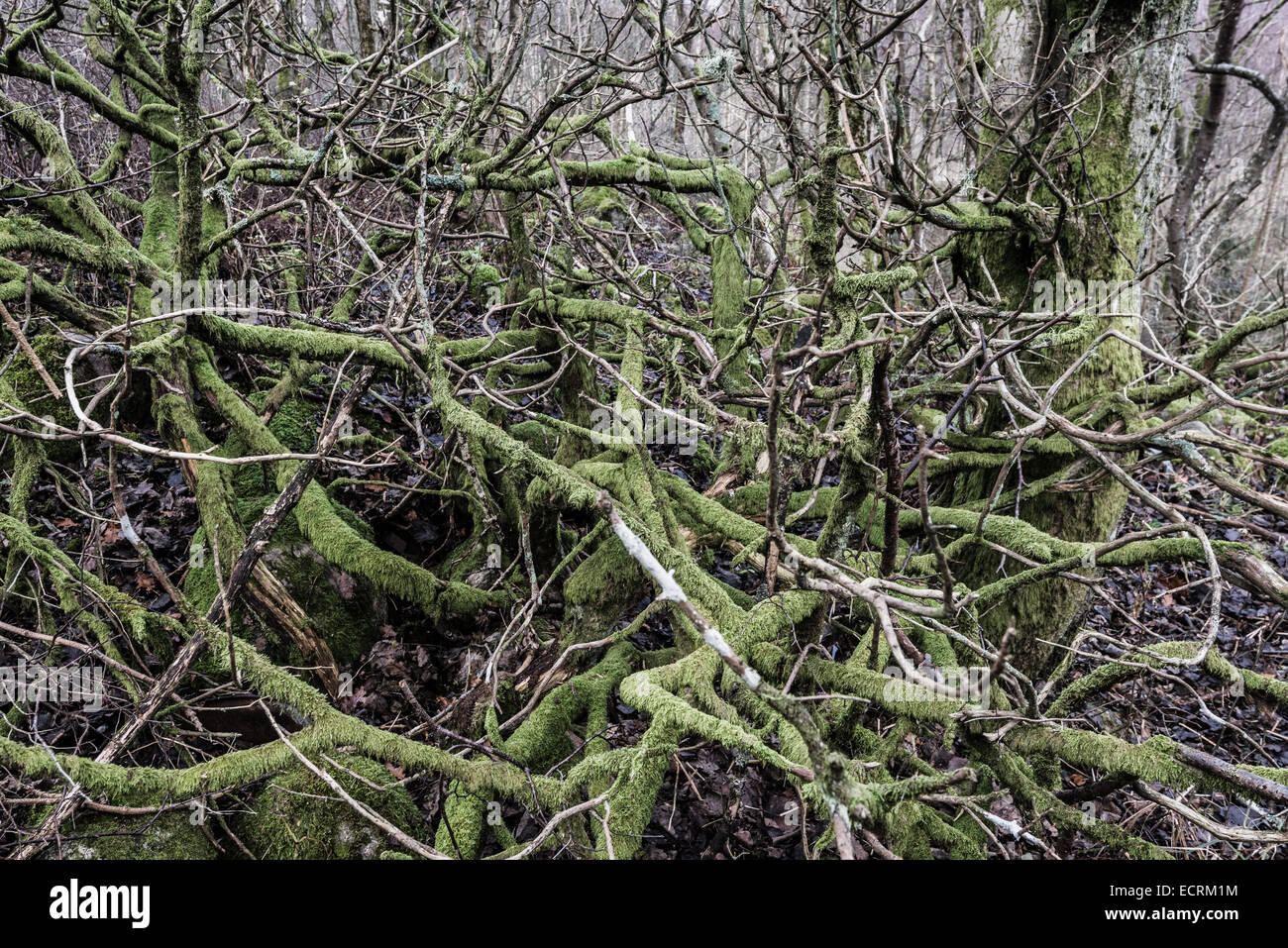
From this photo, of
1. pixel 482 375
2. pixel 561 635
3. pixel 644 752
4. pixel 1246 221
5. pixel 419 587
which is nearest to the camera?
pixel 644 752

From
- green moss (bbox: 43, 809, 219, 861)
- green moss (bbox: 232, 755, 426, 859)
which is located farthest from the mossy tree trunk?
green moss (bbox: 43, 809, 219, 861)

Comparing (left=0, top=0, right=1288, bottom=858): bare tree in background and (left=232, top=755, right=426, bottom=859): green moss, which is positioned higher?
(left=0, top=0, right=1288, bottom=858): bare tree in background

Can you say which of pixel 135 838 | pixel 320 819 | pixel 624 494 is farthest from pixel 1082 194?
pixel 135 838

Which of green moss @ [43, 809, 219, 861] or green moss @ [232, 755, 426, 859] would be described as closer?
green moss @ [43, 809, 219, 861]

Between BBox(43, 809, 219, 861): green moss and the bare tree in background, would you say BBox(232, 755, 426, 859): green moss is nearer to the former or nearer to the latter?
the bare tree in background

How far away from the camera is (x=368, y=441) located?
507 cm

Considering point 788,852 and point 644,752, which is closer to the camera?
point 644,752

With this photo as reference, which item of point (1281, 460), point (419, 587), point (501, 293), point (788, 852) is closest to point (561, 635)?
point (419, 587)

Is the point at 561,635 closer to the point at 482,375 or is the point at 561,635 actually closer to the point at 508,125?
the point at 482,375

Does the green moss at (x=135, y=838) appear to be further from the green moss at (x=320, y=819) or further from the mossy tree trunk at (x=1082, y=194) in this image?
the mossy tree trunk at (x=1082, y=194)

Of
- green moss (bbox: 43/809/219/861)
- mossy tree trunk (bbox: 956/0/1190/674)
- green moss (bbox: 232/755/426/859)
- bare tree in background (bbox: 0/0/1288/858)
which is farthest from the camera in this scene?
mossy tree trunk (bbox: 956/0/1190/674)

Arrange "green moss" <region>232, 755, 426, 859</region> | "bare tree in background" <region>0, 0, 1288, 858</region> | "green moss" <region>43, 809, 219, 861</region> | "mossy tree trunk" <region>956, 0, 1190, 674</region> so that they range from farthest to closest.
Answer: "mossy tree trunk" <region>956, 0, 1190, 674</region> → "green moss" <region>232, 755, 426, 859</region> → "green moss" <region>43, 809, 219, 861</region> → "bare tree in background" <region>0, 0, 1288, 858</region>

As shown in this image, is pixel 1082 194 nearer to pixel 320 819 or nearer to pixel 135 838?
pixel 320 819
